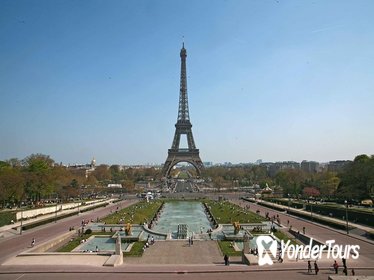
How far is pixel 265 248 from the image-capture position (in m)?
27.1

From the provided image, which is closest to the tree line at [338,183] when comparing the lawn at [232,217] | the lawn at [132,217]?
the lawn at [232,217]

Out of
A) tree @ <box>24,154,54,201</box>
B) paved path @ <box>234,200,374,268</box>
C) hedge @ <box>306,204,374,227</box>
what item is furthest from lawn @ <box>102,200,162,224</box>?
hedge @ <box>306,204,374,227</box>

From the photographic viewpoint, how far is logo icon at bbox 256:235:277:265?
2241cm

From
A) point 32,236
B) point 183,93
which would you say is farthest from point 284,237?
point 183,93

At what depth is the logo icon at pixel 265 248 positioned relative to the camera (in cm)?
2241

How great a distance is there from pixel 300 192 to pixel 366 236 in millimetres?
45265

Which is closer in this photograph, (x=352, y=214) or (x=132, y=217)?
(x=352, y=214)

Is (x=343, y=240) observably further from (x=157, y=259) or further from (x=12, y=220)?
(x=12, y=220)

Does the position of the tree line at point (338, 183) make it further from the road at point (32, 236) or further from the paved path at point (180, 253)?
the road at point (32, 236)

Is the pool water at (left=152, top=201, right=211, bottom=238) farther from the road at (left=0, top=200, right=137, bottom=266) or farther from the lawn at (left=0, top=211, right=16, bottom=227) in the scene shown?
the lawn at (left=0, top=211, right=16, bottom=227)

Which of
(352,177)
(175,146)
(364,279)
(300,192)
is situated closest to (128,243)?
(364,279)

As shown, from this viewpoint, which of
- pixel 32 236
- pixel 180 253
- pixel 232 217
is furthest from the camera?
pixel 232 217

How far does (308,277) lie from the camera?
1922 centimetres

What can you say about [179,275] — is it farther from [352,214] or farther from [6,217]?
[6,217]
